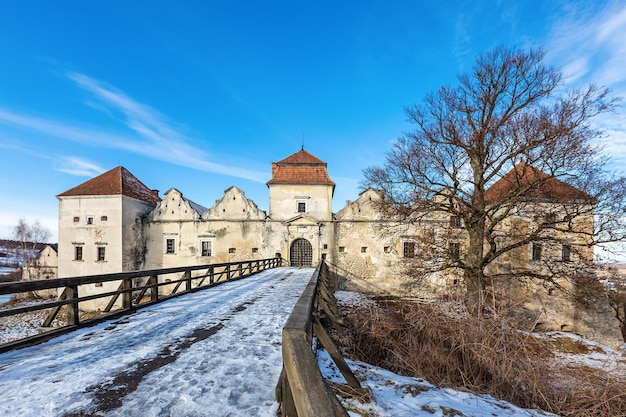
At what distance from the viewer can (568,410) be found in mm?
4035

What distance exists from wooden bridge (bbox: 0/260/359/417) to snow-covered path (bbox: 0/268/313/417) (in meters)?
0.01

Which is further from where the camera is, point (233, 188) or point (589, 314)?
point (233, 188)

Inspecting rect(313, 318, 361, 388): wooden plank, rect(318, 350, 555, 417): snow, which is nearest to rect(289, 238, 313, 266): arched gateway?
rect(318, 350, 555, 417): snow

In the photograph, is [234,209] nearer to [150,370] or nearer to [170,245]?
[170,245]

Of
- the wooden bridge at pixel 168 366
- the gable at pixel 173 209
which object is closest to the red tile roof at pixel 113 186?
the gable at pixel 173 209

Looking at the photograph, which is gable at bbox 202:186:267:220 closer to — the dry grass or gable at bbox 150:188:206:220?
gable at bbox 150:188:206:220

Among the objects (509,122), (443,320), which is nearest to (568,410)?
(443,320)

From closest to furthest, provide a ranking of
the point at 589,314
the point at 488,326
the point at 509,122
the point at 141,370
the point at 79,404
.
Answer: the point at 79,404 < the point at 141,370 < the point at 488,326 < the point at 509,122 < the point at 589,314

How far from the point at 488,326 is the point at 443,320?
851mm

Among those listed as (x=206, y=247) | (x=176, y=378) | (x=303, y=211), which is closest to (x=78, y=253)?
(x=206, y=247)

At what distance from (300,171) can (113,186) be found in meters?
13.8

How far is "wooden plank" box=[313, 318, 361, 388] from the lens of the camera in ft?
9.91

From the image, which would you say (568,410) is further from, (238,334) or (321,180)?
(321,180)

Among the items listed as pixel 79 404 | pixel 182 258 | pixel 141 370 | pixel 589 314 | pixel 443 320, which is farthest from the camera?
pixel 182 258
